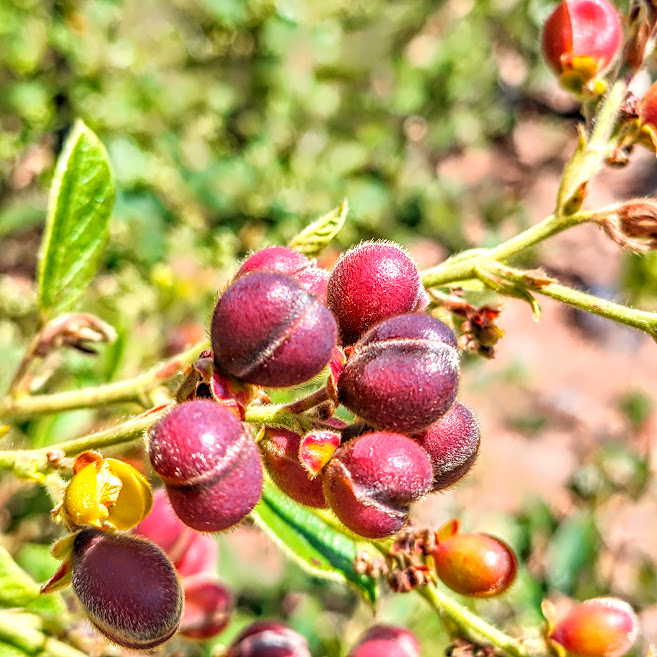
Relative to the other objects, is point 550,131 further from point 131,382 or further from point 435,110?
point 131,382

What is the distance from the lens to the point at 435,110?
5.49 metres

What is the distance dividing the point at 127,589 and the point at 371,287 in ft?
1.76

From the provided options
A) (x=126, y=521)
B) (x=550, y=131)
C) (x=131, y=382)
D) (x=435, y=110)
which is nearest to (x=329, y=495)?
(x=126, y=521)

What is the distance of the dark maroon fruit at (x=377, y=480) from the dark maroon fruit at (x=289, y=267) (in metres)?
0.26

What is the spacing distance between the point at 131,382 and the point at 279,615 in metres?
1.93

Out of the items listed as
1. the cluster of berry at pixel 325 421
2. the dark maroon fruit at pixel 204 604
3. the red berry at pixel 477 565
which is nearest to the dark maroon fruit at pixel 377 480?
the cluster of berry at pixel 325 421

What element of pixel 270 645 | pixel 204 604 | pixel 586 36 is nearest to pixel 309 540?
pixel 270 645

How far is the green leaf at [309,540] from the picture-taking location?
5.06 ft

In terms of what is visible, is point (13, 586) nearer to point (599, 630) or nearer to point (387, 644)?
point (387, 644)

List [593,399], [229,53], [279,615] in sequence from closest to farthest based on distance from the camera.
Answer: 1. [279,615]
2. [229,53]
3. [593,399]

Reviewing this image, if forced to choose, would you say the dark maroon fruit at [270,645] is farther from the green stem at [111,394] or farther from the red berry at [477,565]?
the green stem at [111,394]

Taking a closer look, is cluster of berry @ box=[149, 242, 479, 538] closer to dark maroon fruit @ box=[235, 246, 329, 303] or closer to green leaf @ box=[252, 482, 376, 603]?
dark maroon fruit @ box=[235, 246, 329, 303]

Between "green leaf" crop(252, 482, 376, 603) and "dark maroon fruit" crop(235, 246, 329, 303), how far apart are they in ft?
1.60

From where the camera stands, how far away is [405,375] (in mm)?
1053
